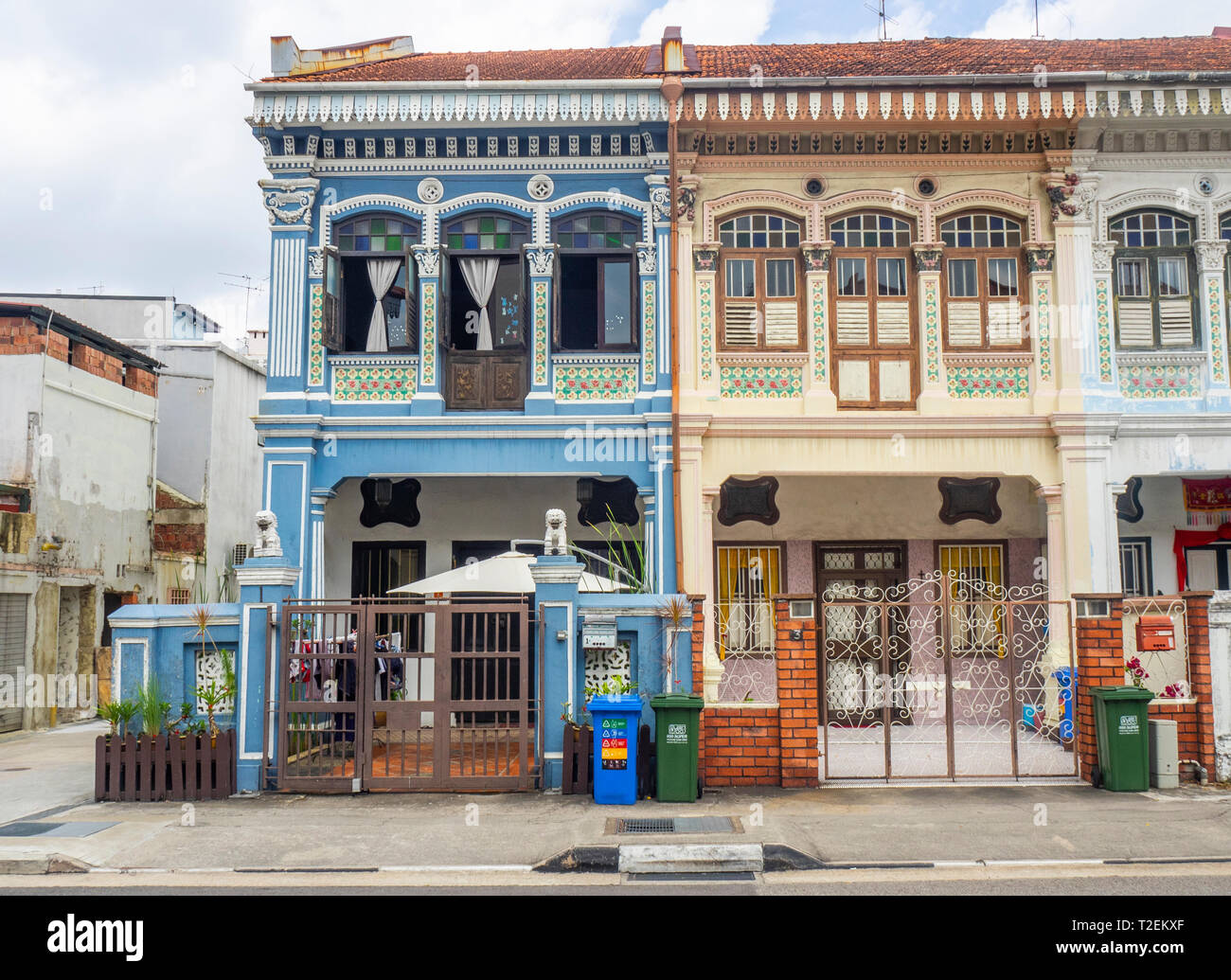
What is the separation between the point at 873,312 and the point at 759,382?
6.10ft

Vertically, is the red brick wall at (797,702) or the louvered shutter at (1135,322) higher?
the louvered shutter at (1135,322)

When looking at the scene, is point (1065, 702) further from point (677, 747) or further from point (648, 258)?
point (648, 258)

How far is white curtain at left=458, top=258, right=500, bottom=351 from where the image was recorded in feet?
48.9

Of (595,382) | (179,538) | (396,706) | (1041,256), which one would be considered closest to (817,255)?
(1041,256)

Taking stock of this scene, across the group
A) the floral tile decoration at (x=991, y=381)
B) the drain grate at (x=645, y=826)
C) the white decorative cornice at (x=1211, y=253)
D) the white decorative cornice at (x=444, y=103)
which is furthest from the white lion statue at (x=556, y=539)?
the white decorative cornice at (x=1211, y=253)

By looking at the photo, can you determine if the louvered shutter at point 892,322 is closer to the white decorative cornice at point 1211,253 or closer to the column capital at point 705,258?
the column capital at point 705,258

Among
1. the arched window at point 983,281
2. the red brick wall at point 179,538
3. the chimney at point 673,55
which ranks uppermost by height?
the chimney at point 673,55

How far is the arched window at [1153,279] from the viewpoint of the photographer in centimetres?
1475

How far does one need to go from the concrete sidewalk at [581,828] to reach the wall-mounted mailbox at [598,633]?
5.07 feet

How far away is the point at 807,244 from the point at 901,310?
158 centimetres

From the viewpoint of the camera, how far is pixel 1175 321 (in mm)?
14766

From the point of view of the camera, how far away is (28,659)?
17.8m
